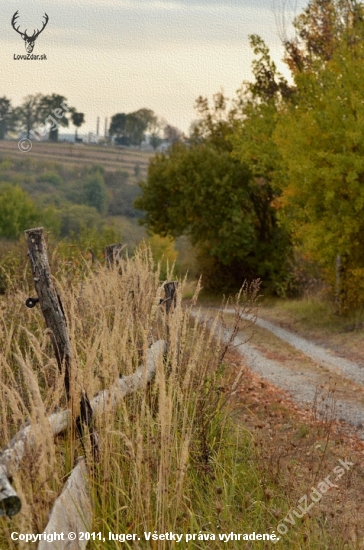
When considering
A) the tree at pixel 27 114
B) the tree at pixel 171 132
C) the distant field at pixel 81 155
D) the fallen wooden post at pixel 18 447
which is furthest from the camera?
the tree at pixel 171 132

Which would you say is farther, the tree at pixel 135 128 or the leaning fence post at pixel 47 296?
the tree at pixel 135 128

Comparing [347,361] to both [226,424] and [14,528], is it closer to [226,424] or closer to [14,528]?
[226,424]

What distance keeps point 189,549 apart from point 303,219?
16.0 metres

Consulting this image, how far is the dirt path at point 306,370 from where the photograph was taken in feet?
31.2

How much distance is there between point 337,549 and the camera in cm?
484

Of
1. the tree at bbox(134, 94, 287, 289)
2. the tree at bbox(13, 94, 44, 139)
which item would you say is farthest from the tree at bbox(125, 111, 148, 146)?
the tree at bbox(134, 94, 287, 289)

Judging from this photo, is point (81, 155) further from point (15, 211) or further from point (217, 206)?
point (217, 206)

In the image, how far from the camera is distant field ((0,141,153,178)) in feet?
257

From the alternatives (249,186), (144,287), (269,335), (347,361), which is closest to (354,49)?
(269,335)

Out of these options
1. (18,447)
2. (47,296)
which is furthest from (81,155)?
(18,447)

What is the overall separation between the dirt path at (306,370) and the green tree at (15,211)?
47727 mm

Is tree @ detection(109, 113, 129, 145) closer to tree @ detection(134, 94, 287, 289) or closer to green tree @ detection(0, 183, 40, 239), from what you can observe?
green tree @ detection(0, 183, 40, 239)

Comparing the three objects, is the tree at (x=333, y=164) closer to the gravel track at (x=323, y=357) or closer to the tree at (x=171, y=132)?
the gravel track at (x=323, y=357)

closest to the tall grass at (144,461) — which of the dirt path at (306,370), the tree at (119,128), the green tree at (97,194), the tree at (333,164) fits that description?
the dirt path at (306,370)
